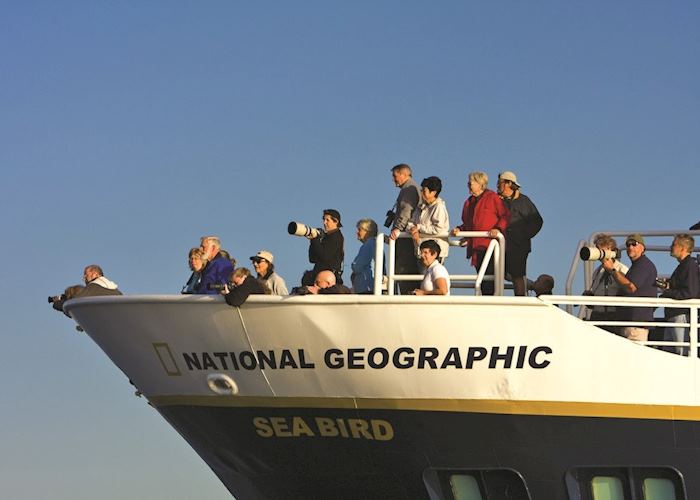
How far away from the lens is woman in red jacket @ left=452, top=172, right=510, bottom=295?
61.5 ft

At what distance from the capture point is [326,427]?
1831 centimetres

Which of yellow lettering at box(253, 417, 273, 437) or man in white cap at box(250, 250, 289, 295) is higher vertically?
man in white cap at box(250, 250, 289, 295)

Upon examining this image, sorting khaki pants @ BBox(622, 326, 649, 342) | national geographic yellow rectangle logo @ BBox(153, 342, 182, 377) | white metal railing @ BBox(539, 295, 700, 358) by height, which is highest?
white metal railing @ BBox(539, 295, 700, 358)

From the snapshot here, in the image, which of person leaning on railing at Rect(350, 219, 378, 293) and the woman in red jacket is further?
person leaning on railing at Rect(350, 219, 378, 293)

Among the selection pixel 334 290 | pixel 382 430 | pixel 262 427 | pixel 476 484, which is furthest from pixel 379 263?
pixel 476 484

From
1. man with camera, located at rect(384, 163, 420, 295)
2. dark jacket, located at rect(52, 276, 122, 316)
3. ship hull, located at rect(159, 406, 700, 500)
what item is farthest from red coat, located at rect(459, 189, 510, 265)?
dark jacket, located at rect(52, 276, 122, 316)

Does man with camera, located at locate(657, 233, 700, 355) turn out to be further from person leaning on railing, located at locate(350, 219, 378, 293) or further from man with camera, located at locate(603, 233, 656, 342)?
person leaning on railing, located at locate(350, 219, 378, 293)

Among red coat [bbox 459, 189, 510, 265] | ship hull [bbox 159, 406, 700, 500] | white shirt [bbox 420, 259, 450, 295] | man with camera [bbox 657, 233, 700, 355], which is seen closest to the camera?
ship hull [bbox 159, 406, 700, 500]

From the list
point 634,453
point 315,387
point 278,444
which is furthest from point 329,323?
point 634,453

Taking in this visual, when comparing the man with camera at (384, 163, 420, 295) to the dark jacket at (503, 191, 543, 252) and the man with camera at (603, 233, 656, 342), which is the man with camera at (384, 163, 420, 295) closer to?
the dark jacket at (503, 191, 543, 252)

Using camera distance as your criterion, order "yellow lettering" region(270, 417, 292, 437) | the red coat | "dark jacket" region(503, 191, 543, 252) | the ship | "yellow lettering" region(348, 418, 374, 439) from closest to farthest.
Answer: the ship
"yellow lettering" region(348, 418, 374, 439)
"yellow lettering" region(270, 417, 292, 437)
the red coat
"dark jacket" region(503, 191, 543, 252)

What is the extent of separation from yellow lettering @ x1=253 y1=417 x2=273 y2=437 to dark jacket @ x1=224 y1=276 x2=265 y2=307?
1704 mm

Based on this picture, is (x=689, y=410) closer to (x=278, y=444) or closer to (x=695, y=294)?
(x=695, y=294)

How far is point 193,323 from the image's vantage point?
18.2 m
